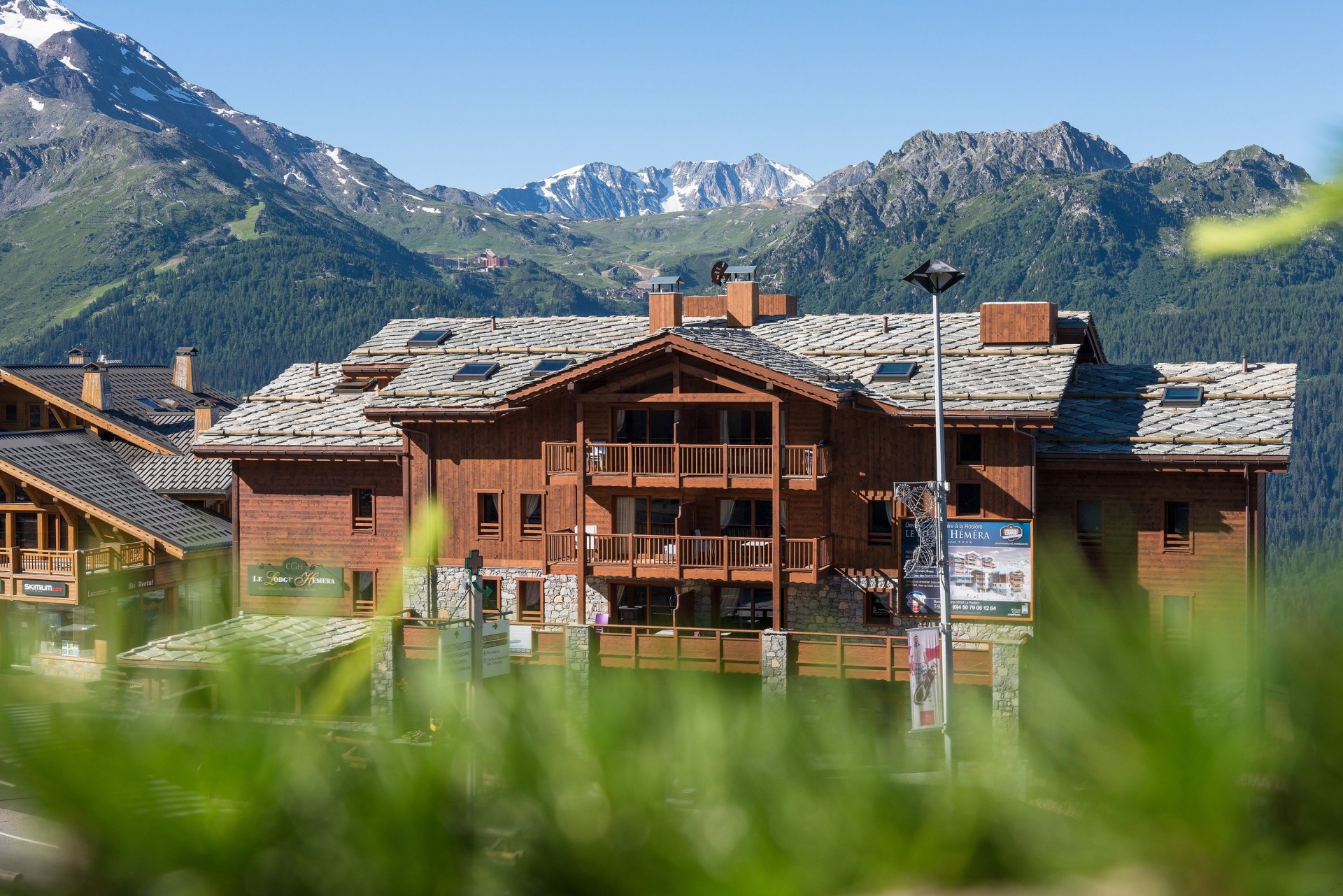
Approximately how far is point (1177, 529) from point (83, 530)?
31.9m

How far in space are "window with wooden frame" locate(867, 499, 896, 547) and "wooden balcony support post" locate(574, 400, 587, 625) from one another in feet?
21.9

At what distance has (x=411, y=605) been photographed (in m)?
35.9

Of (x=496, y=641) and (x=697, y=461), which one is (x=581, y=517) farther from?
(x=496, y=641)

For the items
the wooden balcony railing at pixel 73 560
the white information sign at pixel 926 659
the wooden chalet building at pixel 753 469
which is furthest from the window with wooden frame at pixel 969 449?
the wooden balcony railing at pixel 73 560

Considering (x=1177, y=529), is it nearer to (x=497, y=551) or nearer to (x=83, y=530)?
(x=497, y=551)

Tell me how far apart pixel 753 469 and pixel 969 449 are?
488cm

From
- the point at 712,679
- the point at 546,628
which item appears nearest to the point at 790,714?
the point at 712,679

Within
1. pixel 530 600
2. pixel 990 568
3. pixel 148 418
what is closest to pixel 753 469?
pixel 990 568

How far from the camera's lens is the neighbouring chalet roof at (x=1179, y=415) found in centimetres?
3069

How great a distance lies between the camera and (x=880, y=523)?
33.5 meters

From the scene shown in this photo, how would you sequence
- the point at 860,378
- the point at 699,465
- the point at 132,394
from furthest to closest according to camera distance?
the point at 132,394, the point at 860,378, the point at 699,465

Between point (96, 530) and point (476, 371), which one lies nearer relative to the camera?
point (476, 371)

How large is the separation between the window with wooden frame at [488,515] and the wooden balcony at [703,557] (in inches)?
111

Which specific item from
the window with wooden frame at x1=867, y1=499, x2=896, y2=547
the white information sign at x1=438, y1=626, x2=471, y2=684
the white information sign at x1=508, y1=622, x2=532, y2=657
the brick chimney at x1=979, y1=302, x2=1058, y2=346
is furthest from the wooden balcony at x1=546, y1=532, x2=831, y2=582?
the white information sign at x1=438, y1=626, x2=471, y2=684
